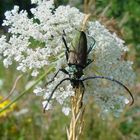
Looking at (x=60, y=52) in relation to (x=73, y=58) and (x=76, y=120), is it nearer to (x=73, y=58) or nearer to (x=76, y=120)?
(x=73, y=58)

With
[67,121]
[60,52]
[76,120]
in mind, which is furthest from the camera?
[67,121]

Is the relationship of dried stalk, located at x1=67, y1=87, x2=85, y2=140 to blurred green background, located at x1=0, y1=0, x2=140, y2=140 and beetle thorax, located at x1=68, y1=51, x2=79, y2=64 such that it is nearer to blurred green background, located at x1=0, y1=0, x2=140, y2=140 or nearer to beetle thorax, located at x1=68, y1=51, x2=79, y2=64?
beetle thorax, located at x1=68, y1=51, x2=79, y2=64

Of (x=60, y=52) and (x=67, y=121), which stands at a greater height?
(x=67, y=121)

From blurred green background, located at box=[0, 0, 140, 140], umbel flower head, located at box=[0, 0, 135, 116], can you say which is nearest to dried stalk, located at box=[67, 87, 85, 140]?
umbel flower head, located at box=[0, 0, 135, 116]

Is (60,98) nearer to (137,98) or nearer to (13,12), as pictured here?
(13,12)

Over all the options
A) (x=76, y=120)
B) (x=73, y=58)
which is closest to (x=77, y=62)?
(x=73, y=58)

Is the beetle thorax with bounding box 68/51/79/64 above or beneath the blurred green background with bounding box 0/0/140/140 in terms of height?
beneath

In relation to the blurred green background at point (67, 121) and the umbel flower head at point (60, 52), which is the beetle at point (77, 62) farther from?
the blurred green background at point (67, 121)

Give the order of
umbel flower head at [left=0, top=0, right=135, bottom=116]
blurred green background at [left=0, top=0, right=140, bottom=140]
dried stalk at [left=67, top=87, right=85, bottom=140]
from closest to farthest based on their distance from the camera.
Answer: dried stalk at [left=67, top=87, right=85, bottom=140]
umbel flower head at [left=0, top=0, right=135, bottom=116]
blurred green background at [left=0, top=0, right=140, bottom=140]

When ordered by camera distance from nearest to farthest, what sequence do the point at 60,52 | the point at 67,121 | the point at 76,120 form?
the point at 76,120, the point at 60,52, the point at 67,121
